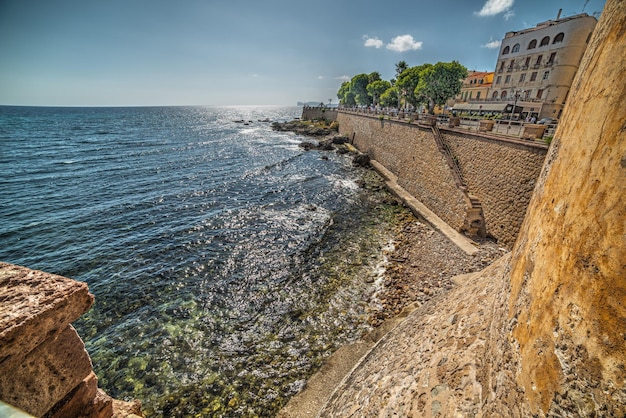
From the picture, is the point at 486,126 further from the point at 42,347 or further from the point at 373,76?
the point at 373,76

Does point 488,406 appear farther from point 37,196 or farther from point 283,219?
point 37,196

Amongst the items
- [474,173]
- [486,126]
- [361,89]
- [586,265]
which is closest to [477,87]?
[361,89]

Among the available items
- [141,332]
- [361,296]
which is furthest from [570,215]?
[141,332]

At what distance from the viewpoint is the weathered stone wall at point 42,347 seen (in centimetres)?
195

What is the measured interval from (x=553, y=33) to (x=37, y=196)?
5729cm

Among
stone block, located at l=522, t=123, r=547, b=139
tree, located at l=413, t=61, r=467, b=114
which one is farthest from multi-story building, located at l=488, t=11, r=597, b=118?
stone block, located at l=522, t=123, r=547, b=139

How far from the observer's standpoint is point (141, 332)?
28.9 feet

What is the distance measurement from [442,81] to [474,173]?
66.5ft

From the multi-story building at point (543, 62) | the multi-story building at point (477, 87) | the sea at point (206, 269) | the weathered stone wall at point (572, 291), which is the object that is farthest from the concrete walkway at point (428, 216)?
the multi-story building at point (477, 87)

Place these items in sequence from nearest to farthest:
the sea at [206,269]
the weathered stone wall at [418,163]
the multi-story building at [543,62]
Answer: the sea at [206,269]
the weathered stone wall at [418,163]
the multi-story building at [543,62]

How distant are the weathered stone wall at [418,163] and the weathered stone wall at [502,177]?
1.13 meters

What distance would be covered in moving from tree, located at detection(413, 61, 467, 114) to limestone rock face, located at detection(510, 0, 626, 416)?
104 feet

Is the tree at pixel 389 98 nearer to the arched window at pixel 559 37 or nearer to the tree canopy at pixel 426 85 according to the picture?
the tree canopy at pixel 426 85

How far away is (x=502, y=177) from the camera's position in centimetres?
1259
